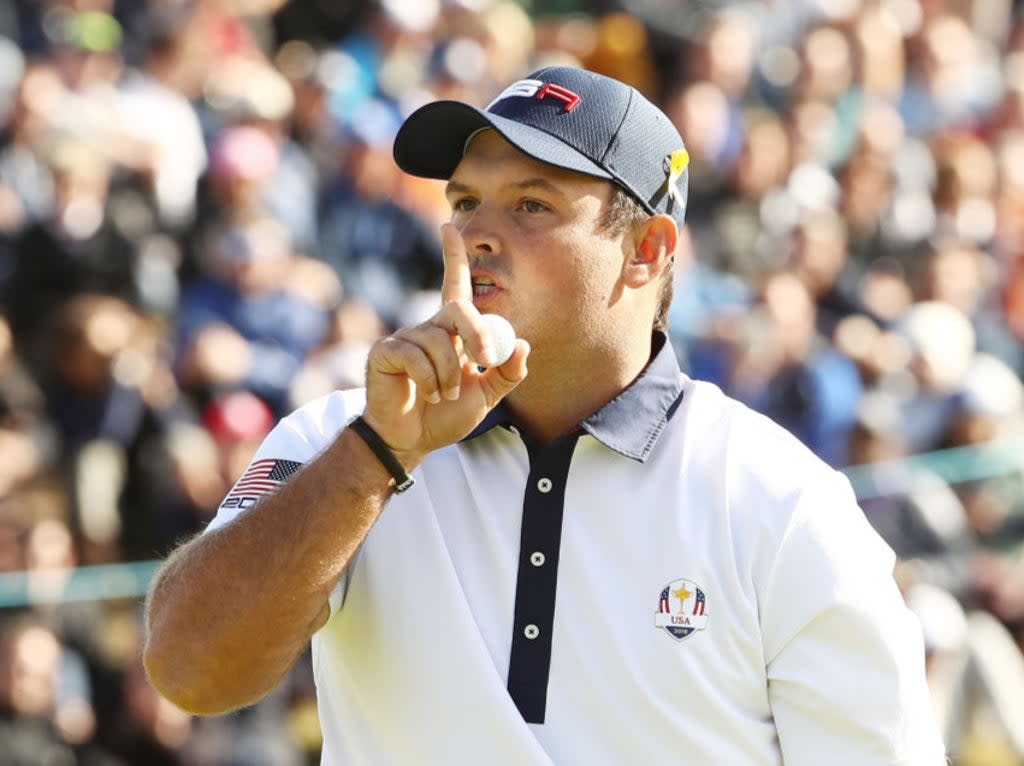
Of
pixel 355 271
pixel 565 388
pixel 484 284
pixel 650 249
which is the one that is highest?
pixel 650 249

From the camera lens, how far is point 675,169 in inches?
141

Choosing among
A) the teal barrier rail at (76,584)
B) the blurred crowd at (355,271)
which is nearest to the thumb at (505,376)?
the blurred crowd at (355,271)

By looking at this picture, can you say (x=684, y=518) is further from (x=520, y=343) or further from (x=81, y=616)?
(x=81, y=616)

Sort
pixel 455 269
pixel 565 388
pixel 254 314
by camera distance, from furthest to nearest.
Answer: pixel 254 314 < pixel 565 388 < pixel 455 269

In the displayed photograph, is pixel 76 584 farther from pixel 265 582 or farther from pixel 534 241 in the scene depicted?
pixel 265 582

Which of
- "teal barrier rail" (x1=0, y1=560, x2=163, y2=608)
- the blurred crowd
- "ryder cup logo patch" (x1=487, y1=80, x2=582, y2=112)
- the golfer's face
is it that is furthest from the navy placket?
"teal barrier rail" (x1=0, y1=560, x2=163, y2=608)

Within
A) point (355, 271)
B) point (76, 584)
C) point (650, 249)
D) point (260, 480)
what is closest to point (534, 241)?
point (650, 249)

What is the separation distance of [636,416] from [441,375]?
1.99 feet

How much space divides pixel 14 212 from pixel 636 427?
202 inches

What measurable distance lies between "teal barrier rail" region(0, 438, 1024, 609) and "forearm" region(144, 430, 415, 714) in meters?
3.98

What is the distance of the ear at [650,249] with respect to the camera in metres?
3.52

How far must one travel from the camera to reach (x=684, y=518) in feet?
10.4

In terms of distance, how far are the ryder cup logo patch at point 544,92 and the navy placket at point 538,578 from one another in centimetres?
64

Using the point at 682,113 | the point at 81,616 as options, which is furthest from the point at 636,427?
the point at 682,113
